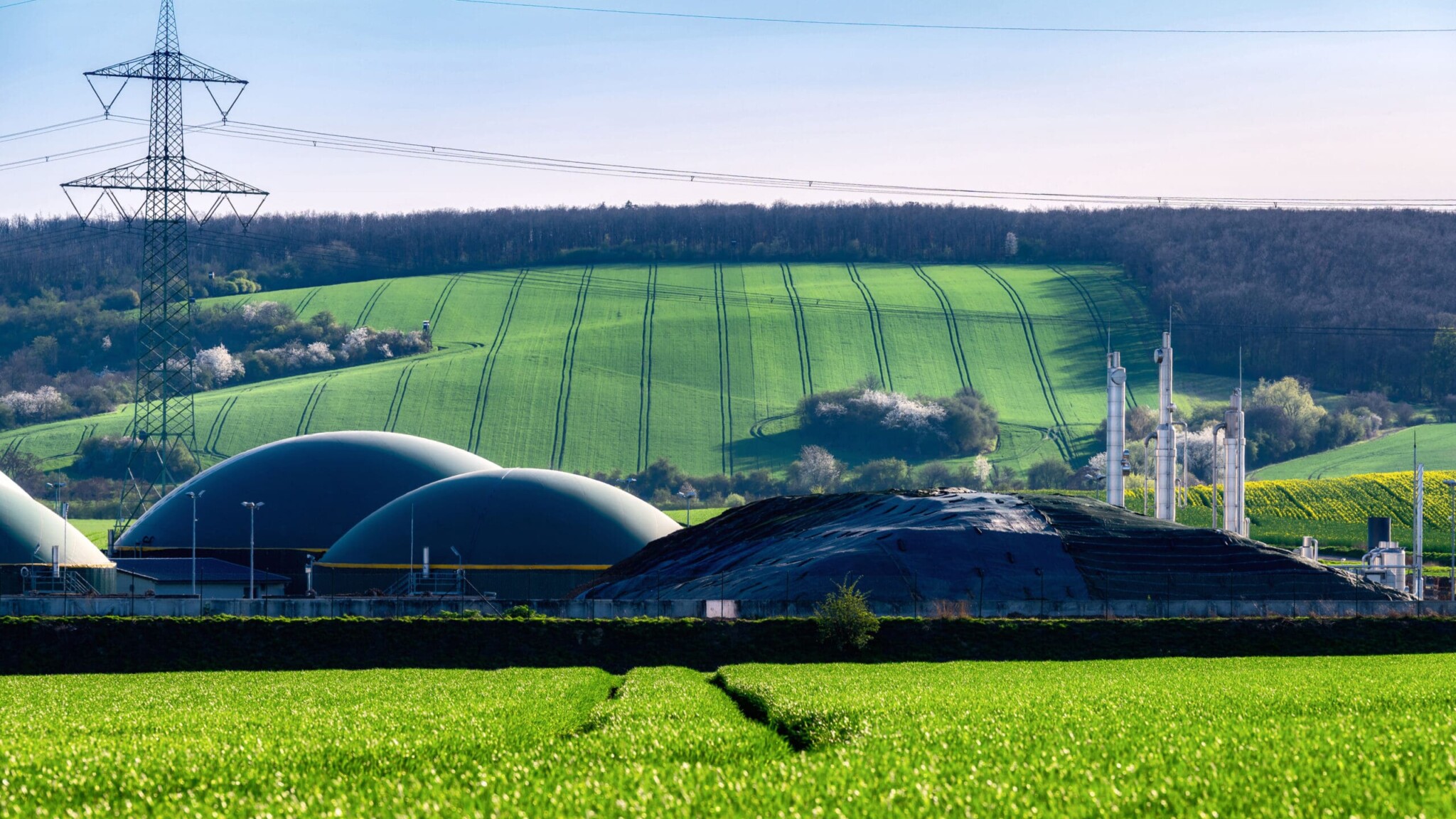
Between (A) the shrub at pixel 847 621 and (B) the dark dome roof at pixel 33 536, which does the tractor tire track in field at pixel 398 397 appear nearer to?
(B) the dark dome roof at pixel 33 536

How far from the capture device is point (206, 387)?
7047 inches

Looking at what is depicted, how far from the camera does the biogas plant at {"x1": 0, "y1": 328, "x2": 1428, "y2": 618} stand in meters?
57.4

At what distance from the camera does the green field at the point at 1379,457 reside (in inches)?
5699

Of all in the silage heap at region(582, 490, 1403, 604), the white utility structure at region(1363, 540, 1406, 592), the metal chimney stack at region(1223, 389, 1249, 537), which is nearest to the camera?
the silage heap at region(582, 490, 1403, 604)

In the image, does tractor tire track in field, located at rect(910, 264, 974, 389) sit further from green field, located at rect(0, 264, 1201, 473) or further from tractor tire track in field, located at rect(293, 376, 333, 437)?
tractor tire track in field, located at rect(293, 376, 333, 437)

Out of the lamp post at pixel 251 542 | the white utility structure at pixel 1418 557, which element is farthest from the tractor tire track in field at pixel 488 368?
the white utility structure at pixel 1418 557

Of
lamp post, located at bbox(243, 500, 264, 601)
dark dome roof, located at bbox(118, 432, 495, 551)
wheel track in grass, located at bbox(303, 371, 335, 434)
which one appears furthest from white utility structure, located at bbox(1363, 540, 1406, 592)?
wheel track in grass, located at bbox(303, 371, 335, 434)

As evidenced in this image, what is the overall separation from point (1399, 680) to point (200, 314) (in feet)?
Answer: 578

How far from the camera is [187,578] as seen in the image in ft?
267

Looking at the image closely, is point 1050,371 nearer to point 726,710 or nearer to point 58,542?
point 58,542

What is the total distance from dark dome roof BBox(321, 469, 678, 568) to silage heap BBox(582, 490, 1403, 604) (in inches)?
367

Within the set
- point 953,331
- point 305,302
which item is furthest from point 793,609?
point 305,302

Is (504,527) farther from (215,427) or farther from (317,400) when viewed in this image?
(317,400)

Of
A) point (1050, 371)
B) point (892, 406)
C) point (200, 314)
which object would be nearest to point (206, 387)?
point (200, 314)
